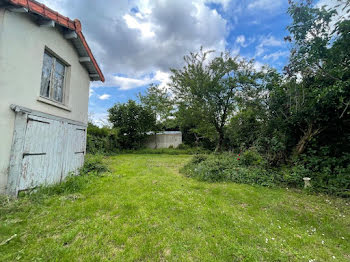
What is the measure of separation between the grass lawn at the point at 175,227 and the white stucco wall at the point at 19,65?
4.93ft

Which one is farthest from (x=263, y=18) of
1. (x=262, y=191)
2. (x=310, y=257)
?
(x=310, y=257)

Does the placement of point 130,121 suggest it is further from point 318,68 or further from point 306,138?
point 318,68

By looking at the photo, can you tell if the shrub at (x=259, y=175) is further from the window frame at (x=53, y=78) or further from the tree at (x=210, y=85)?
the tree at (x=210, y=85)

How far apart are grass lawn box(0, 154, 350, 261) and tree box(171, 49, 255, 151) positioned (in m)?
7.93

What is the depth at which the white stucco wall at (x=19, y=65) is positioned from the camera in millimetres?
2895

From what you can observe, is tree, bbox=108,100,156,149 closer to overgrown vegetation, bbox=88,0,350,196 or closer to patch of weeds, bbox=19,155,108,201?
overgrown vegetation, bbox=88,0,350,196

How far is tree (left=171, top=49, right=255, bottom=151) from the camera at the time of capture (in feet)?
34.1

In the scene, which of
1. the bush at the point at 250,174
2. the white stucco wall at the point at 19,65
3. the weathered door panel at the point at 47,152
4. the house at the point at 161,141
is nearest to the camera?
the white stucco wall at the point at 19,65

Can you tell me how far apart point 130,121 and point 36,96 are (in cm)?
1079

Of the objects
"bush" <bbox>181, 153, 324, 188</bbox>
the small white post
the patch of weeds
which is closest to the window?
the patch of weeds

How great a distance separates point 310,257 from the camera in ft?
6.09

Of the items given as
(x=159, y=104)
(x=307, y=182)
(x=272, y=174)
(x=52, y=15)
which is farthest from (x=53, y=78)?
(x=159, y=104)

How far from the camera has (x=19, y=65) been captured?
317cm

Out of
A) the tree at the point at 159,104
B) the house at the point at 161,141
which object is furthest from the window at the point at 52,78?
the house at the point at 161,141
